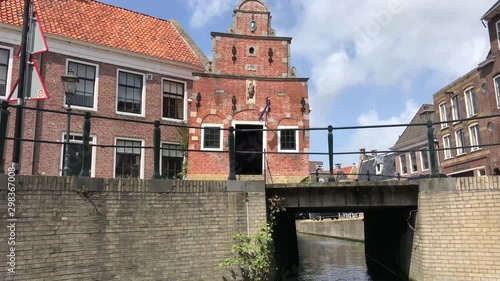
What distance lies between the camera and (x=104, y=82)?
53.9 ft

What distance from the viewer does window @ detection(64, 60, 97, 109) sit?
621 inches

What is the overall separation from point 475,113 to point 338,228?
46.9 ft

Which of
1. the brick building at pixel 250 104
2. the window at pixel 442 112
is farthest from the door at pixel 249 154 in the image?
the window at pixel 442 112

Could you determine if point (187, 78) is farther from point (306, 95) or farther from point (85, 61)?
point (306, 95)

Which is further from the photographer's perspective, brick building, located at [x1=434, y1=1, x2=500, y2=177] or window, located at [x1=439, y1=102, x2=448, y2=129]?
window, located at [x1=439, y1=102, x2=448, y2=129]

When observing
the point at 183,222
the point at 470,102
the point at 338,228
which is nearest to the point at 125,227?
the point at 183,222

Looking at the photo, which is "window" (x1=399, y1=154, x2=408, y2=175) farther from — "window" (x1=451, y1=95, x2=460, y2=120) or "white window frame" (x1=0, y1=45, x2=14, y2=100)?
"white window frame" (x1=0, y1=45, x2=14, y2=100)

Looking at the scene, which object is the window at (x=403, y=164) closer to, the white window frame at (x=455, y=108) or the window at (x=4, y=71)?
the white window frame at (x=455, y=108)

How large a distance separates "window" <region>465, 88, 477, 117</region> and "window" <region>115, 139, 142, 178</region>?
67.0ft

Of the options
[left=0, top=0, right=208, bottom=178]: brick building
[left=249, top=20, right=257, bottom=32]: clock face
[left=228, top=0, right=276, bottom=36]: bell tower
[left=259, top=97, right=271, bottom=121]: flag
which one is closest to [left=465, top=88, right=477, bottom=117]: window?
[left=228, top=0, right=276, bottom=36]: bell tower

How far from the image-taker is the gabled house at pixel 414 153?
30.9m

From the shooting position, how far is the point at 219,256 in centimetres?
735

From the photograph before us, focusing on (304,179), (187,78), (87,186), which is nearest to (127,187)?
(87,186)

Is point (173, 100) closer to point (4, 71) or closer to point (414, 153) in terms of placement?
point (4, 71)
